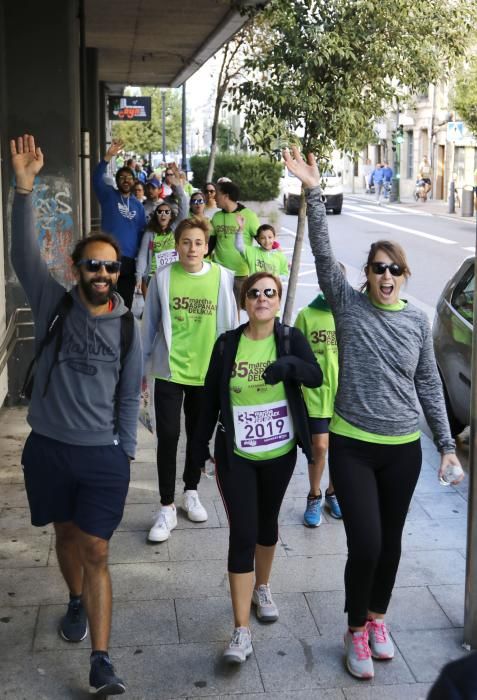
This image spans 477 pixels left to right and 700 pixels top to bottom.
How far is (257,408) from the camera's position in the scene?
4727 millimetres

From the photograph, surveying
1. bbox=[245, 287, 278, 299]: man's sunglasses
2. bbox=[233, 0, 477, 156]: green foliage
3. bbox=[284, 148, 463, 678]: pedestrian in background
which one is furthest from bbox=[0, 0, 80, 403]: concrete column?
bbox=[284, 148, 463, 678]: pedestrian in background

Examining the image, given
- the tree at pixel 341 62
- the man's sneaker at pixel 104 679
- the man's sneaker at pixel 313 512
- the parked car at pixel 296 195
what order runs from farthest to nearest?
1. the parked car at pixel 296 195
2. the tree at pixel 341 62
3. the man's sneaker at pixel 313 512
4. the man's sneaker at pixel 104 679

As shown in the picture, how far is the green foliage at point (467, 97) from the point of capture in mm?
33906

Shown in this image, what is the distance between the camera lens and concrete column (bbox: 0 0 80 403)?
912 centimetres

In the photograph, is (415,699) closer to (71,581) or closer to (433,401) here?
(433,401)

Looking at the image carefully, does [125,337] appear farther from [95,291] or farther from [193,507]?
[193,507]

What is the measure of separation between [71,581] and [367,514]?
1421 millimetres

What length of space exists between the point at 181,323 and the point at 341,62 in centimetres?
444

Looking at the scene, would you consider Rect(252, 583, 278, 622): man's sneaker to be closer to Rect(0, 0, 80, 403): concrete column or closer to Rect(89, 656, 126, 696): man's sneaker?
Rect(89, 656, 126, 696): man's sneaker

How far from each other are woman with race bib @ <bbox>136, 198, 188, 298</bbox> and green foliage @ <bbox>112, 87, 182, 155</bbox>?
196 feet

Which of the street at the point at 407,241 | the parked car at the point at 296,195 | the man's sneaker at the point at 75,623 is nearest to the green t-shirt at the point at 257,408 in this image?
the man's sneaker at the point at 75,623

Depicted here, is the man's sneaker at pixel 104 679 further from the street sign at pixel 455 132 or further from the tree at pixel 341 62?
the street sign at pixel 455 132

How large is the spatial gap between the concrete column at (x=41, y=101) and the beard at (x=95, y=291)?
504 centimetres

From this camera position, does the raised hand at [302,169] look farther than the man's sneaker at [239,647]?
Yes
